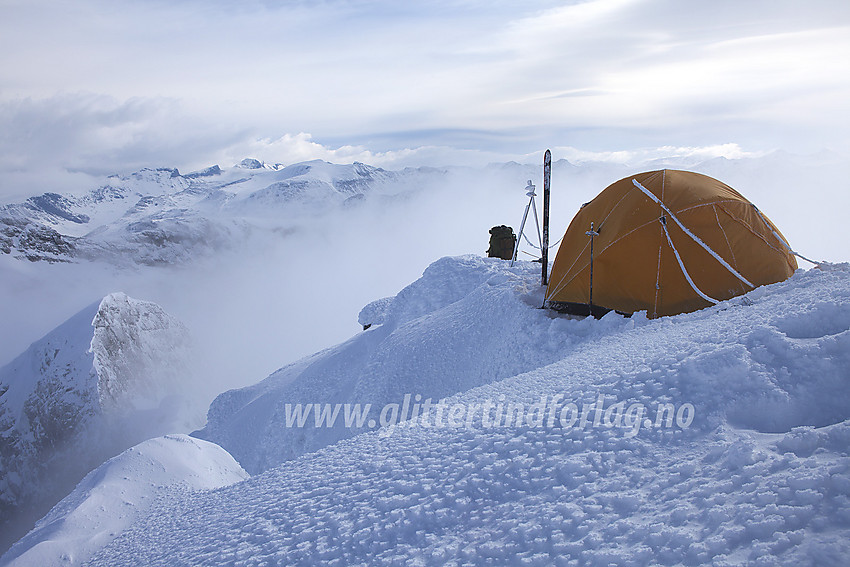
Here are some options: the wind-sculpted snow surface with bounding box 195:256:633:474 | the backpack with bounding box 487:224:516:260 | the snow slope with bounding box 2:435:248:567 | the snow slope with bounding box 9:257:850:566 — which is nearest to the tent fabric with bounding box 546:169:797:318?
the wind-sculpted snow surface with bounding box 195:256:633:474

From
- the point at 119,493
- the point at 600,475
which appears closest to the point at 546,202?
the point at 600,475

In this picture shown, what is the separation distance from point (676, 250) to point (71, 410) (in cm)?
10919

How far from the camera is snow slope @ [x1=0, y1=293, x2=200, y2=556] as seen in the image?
86500 mm

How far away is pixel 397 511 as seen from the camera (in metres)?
3.79

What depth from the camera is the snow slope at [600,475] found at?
2.81 meters

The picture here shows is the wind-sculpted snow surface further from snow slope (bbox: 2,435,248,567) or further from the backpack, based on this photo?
the backpack

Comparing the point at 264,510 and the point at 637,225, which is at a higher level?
the point at 637,225

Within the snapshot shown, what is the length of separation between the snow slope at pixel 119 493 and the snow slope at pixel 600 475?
52 cm

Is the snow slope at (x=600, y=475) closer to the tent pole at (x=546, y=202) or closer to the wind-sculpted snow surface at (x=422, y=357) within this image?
the wind-sculpted snow surface at (x=422, y=357)

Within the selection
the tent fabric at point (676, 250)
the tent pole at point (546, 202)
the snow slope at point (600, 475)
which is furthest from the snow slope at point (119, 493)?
the tent pole at point (546, 202)

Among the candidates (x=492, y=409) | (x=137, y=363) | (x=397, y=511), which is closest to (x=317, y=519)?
(x=397, y=511)

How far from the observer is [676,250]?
9570 millimetres

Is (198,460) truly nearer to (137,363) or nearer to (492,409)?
(492,409)

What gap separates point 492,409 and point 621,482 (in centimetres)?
193
